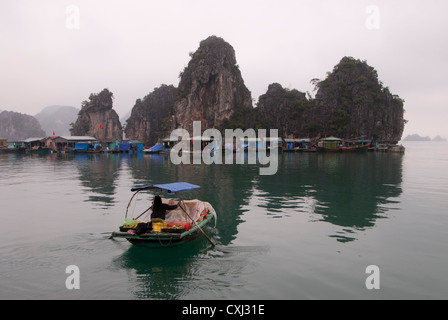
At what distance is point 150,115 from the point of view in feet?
314

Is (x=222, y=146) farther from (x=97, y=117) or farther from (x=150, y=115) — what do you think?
(x=97, y=117)

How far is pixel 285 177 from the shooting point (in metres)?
26.8

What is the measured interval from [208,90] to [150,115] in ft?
82.7

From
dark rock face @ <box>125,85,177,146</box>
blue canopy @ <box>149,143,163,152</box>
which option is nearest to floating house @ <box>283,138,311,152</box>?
blue canopy @ <box>149,143,163,152</box>

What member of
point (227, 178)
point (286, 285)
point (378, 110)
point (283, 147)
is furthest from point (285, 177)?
point (378, 110)

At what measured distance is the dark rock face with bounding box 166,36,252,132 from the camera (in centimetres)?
7738

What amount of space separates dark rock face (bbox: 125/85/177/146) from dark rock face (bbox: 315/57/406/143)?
152ft

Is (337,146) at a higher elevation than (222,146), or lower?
lower

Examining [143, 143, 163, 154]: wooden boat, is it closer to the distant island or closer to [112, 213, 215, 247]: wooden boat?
the distant island

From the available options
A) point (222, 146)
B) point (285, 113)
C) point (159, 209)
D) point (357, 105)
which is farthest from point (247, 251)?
point (357, 105)

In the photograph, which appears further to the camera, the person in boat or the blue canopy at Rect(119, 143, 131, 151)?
the blue canopy at Rect(119, 143, 131, 151)

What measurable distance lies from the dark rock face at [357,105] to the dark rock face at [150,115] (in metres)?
46.2

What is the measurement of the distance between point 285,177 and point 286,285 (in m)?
19.7
